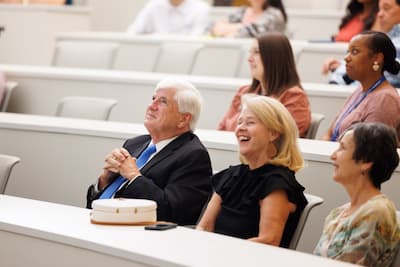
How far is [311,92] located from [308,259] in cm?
280

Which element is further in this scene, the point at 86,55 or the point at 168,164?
the point at 86,55

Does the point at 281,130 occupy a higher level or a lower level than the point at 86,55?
higher

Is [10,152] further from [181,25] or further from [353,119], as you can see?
[181,25]

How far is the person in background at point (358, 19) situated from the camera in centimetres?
614

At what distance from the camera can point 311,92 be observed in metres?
5.21

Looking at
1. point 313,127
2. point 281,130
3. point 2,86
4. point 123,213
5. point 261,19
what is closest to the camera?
point 123,213

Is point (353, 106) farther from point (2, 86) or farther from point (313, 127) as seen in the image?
point (2, 86)

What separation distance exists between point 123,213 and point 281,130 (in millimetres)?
667

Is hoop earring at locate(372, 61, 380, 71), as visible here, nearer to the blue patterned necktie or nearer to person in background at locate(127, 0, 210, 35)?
the blue patterned necktie

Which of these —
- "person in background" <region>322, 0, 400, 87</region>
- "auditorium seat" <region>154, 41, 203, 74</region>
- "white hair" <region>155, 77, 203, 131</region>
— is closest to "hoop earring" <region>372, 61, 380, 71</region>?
"person in background" <region>322, 0, 400, 87</region>

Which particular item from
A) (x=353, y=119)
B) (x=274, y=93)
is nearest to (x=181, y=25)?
(x=274, y=93)

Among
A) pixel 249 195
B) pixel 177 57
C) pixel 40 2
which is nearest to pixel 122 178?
pixel 249 195

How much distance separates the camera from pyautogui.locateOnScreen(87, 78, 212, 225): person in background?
346 cm

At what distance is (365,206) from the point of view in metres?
2.84
